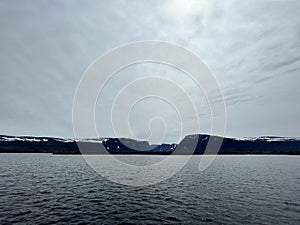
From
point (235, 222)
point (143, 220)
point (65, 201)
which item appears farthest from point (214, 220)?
point (65, 201)

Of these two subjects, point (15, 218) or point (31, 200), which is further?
point (31, 200)

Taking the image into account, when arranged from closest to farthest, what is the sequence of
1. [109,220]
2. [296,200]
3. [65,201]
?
[109,220] < [65,201] < [296,200]

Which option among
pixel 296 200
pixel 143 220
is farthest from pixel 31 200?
pixel 296 200

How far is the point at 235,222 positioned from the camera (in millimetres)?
26812

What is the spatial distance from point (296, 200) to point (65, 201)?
46.6m

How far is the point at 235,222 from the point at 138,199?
19738 mm

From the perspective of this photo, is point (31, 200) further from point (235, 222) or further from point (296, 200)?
point (296, 200)

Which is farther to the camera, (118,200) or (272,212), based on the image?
(118,200)

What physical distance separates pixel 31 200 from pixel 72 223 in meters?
16.1

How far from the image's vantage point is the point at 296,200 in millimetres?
39688

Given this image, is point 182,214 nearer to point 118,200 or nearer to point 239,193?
point 118,200


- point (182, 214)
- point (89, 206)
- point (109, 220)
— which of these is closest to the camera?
point (109, 220)

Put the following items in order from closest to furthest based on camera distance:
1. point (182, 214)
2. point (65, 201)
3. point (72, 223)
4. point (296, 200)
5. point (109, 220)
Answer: point (72, 223) < point (109, 220) < point (182, 214) < point (65, 201) < point (296, 200)

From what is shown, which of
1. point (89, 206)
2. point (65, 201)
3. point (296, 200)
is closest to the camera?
point (89, 206)
